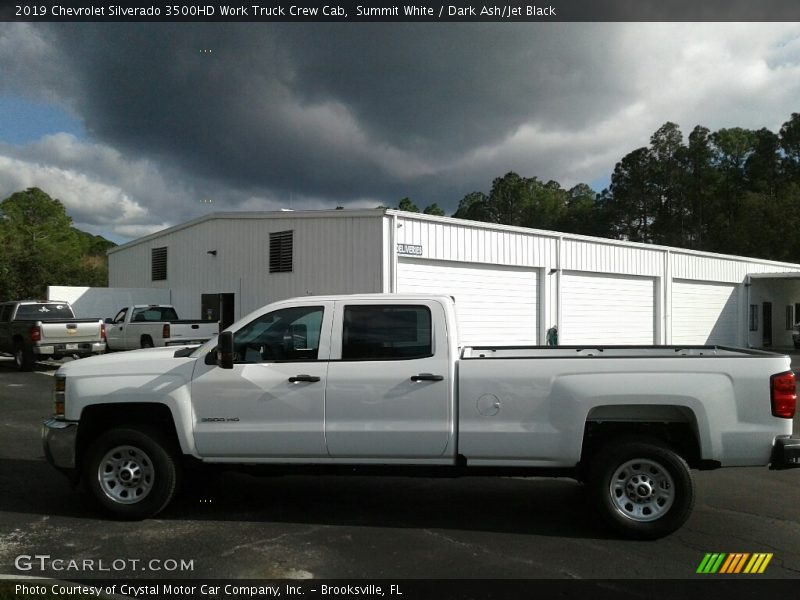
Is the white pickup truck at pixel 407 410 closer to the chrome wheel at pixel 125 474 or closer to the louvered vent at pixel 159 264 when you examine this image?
the chrome wheel at pixel 125 474

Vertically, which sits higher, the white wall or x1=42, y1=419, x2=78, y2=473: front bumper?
the white wall

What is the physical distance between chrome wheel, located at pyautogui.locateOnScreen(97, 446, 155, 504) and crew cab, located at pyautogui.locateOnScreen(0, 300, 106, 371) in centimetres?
1318

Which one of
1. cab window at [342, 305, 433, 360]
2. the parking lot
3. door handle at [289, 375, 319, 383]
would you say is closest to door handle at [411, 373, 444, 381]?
cab window at [342, 305, 433, 360]

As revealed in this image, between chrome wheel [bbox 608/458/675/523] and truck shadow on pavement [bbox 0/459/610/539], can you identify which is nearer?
chrome wheel [bbox 608/458/675/523]

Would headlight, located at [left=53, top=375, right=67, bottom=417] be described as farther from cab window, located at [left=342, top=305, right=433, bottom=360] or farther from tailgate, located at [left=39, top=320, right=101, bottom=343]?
tailgate, located at [left=39, top=320, right=101, bottom=343]

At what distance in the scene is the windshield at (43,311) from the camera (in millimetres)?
18438

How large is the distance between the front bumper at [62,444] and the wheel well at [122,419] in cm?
8

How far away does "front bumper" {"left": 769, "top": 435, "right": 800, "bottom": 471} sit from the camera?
505 centimetres

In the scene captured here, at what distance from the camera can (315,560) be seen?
4.77 m

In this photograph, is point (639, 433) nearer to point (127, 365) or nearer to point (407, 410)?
point (407, 410)

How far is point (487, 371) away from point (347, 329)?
1210 millimetres

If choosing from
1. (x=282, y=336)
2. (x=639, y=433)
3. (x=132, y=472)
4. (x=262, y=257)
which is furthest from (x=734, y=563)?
(x=262, y=257)

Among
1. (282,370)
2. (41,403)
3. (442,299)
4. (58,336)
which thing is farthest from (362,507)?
(58,336)

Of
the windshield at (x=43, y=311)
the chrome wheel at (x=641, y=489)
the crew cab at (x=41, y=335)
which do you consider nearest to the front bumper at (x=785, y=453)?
the chrome wheel at (x=641, y=489)
